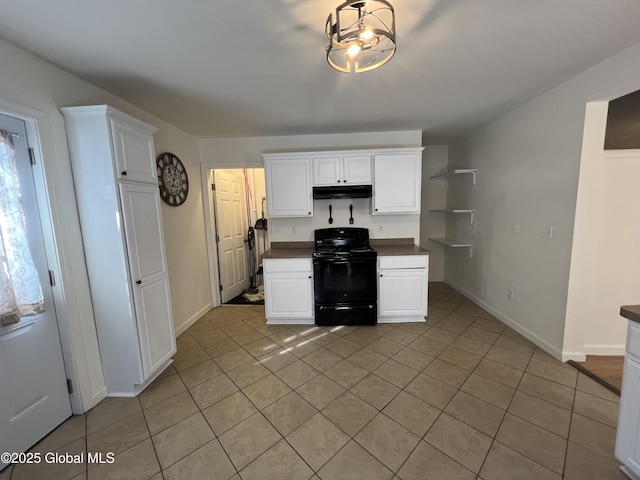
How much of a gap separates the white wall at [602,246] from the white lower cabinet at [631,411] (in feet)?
3.60

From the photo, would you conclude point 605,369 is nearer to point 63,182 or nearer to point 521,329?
point 521,329

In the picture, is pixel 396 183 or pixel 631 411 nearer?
pixel 631 411

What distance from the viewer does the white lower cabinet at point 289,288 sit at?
119 inches

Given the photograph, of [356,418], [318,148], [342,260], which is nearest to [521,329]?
[342,260]

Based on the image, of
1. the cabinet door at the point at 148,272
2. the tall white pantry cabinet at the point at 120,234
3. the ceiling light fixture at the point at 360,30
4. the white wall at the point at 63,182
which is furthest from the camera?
the cabinet door at the point at 148,272

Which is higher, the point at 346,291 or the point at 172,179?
the point at 172,179

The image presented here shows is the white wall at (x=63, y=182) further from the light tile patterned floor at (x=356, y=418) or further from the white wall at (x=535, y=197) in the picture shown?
the white wall at (x=535, y=197)

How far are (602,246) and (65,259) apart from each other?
4.11 metres

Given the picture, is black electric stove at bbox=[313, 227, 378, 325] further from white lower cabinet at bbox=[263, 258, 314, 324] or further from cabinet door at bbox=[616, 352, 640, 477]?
cabinet door at bbox=[616, 352, 640, 477]

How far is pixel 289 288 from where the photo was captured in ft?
10.0

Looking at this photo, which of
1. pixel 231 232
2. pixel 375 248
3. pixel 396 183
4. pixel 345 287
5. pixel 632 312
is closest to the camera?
pixel 632 312

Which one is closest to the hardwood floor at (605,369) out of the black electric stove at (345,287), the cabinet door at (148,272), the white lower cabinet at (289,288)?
the black electric stove at (345,287)

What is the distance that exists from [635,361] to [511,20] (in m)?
1.85

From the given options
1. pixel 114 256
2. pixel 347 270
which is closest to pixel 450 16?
pixel 347 270
